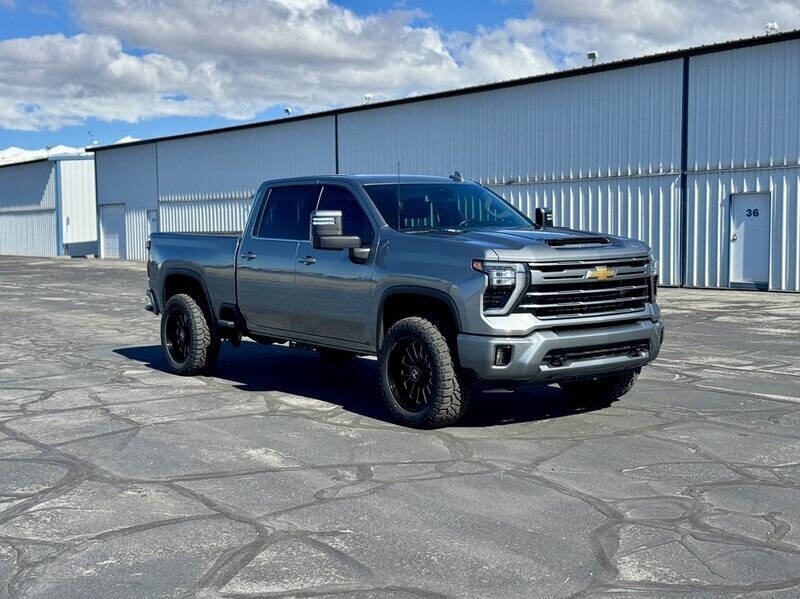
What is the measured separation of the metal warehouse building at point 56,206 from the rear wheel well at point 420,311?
4866cm

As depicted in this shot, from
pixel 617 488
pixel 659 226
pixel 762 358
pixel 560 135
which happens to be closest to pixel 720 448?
pixel 617 488

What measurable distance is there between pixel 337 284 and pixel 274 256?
104 cm

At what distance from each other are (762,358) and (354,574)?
838cm

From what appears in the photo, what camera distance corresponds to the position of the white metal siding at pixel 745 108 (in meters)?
22.6

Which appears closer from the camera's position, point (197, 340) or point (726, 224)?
point (197, 340)

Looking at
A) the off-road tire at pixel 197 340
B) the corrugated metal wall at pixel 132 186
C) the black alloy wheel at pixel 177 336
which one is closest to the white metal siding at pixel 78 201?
the corrugated metal wall at pixel 132 186

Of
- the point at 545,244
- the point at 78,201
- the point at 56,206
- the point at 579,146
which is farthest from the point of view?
the point at 78,201

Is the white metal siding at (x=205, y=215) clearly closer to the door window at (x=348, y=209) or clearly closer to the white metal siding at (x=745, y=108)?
the white metal siding at (x=745, y=108)

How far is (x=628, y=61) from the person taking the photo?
84.4ft

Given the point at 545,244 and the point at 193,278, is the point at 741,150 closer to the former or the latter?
the point at 193,278

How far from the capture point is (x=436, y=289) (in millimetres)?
7477

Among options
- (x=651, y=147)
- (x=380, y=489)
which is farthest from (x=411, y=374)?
(x=651, y=147)

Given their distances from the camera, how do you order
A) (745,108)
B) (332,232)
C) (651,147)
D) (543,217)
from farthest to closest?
1. (651,147)
2. (745,108)
3. (543,217)
4. (332,232)

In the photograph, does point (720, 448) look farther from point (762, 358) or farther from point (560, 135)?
point (560, 135)
